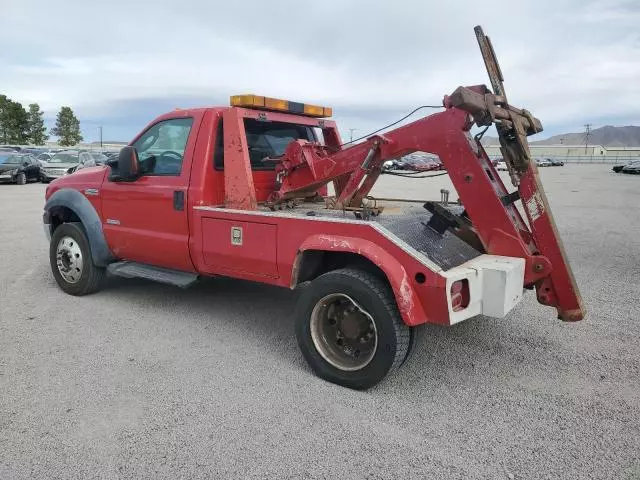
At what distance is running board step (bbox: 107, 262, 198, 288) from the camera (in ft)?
16.6

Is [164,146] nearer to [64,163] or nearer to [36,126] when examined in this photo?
[64,163]

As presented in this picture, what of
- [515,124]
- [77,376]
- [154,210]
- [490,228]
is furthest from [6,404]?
[515,124]

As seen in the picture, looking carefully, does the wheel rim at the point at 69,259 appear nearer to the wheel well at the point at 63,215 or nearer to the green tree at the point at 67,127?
the wheel well at the point at 63,215

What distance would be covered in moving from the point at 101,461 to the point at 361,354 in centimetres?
188

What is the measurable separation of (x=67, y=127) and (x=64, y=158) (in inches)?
2672

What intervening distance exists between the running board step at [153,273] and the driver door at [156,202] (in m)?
0.06

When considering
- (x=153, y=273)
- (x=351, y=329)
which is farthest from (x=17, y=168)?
(x=351, y=329)

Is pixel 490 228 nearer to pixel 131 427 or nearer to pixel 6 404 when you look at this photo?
pixel 131 427

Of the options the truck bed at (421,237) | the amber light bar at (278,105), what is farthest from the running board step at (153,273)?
the amber light bar at (278,105)

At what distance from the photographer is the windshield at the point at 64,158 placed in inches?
1070

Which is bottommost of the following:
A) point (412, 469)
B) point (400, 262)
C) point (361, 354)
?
point (412, 469)

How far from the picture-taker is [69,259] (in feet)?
20.1

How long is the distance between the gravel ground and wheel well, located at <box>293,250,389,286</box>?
0.74 meters

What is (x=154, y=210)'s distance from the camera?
5250 millimetres
